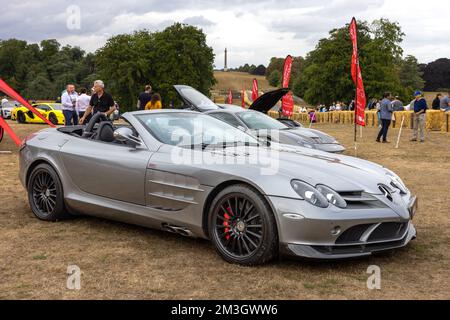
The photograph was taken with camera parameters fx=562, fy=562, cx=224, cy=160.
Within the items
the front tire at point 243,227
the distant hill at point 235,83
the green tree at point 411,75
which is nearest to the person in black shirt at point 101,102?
the front tire at point 243,227

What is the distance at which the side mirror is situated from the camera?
18.4 feet

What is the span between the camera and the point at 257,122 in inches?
485

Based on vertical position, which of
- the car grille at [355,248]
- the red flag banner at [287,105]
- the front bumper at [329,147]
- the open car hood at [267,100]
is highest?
the open car hood at [267,100]

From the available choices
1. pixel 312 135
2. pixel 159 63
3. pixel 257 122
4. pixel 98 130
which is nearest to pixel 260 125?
pixel 257 122

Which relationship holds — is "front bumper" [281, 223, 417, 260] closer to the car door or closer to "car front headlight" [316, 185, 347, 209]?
"car front headlight" [316, 185, 347, 209]

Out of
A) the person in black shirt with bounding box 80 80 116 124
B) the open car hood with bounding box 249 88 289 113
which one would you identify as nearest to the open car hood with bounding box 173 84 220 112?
the person in black shirt with bounding box 80 80 116 124

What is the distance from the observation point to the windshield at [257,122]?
12.1 meters

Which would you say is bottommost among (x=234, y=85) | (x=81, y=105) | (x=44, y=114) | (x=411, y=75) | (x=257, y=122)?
(x=44, y=114)

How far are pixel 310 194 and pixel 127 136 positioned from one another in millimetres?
2073

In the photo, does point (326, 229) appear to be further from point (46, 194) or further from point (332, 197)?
point (46, 194)

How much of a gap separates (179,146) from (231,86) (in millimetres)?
130388

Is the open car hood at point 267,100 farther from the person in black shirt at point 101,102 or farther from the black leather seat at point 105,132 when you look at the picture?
the black leather seat at point 105,132

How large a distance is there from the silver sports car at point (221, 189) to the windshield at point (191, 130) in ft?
0.04
